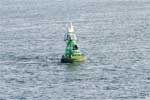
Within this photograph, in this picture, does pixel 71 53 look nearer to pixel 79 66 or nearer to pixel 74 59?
pixel 74 59

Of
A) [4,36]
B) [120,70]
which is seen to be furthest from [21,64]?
[4,36]

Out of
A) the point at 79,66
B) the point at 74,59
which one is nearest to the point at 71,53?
the point at 74,59

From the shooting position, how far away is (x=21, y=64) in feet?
445

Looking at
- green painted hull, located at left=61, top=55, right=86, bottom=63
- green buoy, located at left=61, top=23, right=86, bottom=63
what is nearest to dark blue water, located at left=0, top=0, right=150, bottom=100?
green painted hull, located at left=61, top=55, right=86, bottom=63

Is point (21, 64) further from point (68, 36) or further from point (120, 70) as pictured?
point (120, 70)

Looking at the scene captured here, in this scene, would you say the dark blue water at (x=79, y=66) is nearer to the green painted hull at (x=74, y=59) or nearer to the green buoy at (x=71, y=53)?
the green painted hull at (x=74, y=59)

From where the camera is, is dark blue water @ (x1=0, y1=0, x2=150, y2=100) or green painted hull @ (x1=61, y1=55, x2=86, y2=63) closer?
dark blue water @ (x1=0, y1=0, x2=150, y2=100)

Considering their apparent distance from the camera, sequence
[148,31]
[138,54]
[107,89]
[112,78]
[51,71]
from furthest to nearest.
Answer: [148,31] → [138,54] → [51,71] → [112,78] → [107,89]

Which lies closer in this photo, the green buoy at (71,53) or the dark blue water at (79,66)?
the dark blue water at (79,66)

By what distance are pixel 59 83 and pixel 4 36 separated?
59820 mm

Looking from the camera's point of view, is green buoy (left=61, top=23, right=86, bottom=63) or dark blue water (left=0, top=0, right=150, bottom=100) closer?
dark blue water (left=0, top=0, right=150, bottom=100)

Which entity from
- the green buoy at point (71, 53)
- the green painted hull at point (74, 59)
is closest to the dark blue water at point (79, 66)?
the green painted hull at point (74, 59)

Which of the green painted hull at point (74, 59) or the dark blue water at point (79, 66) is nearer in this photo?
the dark blue water at point (79, 66)

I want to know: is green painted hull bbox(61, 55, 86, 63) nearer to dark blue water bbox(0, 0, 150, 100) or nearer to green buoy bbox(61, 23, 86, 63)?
green buoy bbox(61, 23, 86, 63)
